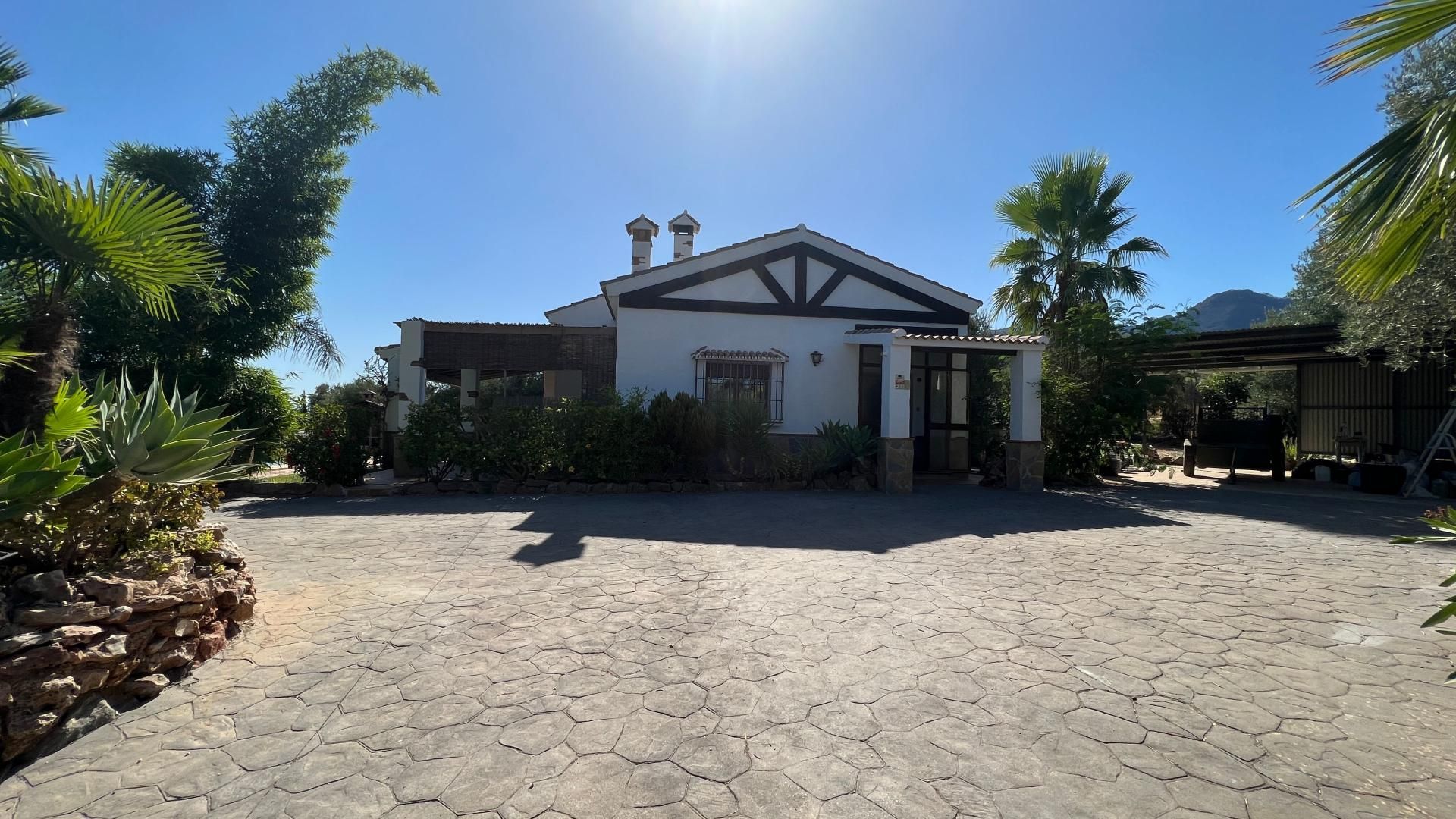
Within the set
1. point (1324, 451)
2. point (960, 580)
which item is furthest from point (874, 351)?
point (1324, 451)

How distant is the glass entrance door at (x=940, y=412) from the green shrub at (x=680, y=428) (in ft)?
16.2

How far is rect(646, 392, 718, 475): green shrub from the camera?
35.0ft

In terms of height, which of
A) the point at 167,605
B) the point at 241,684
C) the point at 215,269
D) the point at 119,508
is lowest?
the point at 241,684

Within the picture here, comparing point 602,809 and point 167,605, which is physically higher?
point 167,605

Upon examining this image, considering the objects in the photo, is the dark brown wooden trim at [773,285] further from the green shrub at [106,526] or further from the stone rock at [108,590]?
the stone rock at [108,590]

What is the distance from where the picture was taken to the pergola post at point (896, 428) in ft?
36.0

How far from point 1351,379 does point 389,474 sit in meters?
23.0

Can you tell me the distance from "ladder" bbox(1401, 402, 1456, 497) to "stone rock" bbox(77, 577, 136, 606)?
1680 centimetres

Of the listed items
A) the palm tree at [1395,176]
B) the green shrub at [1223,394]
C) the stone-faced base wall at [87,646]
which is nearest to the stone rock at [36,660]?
the stone-faced base wall at [87,646]

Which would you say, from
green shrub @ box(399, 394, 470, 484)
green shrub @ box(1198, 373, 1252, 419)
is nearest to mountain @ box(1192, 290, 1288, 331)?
green shrub @ box(1198, 373, 1252, 419)

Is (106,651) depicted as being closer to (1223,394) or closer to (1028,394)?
(1028,394)

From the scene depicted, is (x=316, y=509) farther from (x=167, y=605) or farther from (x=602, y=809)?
(x=602, y=809)

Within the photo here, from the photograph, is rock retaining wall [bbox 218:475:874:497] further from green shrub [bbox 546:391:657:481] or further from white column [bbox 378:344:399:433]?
white column [bbox 378:344:399:433]

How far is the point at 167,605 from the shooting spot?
3383 millimetres
